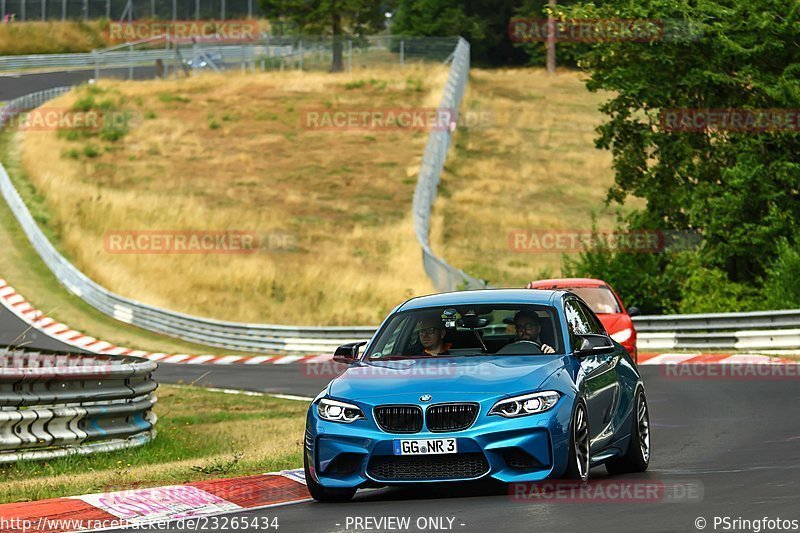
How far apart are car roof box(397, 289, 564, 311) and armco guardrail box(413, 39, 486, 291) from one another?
2433 centimetres

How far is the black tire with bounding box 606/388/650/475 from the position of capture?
11.6 m

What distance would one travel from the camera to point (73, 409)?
13.3 metres

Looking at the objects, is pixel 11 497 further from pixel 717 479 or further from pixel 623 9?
pixel 623 9

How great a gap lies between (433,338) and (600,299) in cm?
1172

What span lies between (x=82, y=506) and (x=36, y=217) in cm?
4032

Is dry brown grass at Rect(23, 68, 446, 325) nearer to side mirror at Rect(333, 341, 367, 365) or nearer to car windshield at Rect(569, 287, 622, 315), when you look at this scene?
car windshield at Rect(569, 287, 622, 315)

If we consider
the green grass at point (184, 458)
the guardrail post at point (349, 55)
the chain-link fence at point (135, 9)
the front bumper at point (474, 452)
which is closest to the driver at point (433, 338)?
the front bumper at point (474, 452)

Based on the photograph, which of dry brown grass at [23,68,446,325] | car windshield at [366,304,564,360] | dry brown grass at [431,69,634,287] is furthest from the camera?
dry brown grass at [431,69,634,287]

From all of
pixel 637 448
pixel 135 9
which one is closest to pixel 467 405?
pixel 637 448

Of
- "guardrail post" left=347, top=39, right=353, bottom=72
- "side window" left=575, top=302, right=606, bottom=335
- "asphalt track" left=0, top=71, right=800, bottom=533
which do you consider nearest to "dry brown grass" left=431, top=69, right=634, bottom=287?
"guardrail post" left=347, top=39, right=353, bottom=72

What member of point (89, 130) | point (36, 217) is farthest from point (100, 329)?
point (89, 130)

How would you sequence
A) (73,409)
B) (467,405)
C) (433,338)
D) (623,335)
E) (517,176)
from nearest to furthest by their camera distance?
(467,405), (433,338), (73,409), (623,335), (517,176)

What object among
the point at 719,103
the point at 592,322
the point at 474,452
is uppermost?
the point at 592,322

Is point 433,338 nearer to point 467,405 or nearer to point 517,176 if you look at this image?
point 467,405
